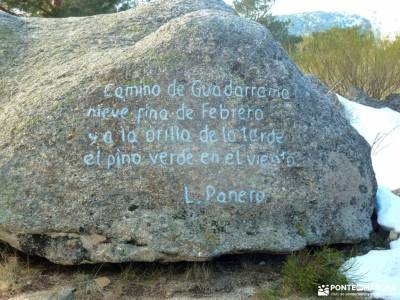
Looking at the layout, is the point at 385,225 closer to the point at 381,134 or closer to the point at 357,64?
the point at 381,134

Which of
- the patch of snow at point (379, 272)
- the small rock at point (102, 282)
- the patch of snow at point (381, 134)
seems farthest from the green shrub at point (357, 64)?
the small rock at point (102, 282)

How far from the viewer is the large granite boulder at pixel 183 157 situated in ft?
11.2

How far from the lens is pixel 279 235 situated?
136 inches

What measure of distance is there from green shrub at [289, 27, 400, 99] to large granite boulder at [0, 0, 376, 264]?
5689 millimetres

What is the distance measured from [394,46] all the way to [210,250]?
7.58 meters

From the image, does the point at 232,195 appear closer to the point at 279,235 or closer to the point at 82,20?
the point at 279,235

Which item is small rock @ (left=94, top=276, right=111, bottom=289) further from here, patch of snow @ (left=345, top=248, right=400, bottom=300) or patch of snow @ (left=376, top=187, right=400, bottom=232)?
patch of snow @ (left=376, top=187, right=400, bottom=232)

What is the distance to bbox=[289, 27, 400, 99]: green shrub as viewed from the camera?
30.8 feet

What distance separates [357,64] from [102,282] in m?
7.42

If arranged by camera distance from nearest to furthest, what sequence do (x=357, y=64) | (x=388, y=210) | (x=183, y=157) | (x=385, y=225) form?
(x=183, y=157)
(x=385, y=225)
(x=388, y=210)
(x=357, y=64)

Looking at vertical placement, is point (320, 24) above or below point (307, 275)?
above

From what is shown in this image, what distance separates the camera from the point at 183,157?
3566mm

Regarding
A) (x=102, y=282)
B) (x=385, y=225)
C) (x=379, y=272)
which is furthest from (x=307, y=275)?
(x=102, y=282)

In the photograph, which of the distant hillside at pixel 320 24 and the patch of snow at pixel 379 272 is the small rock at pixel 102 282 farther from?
the distant hillside at pixel 320 24
